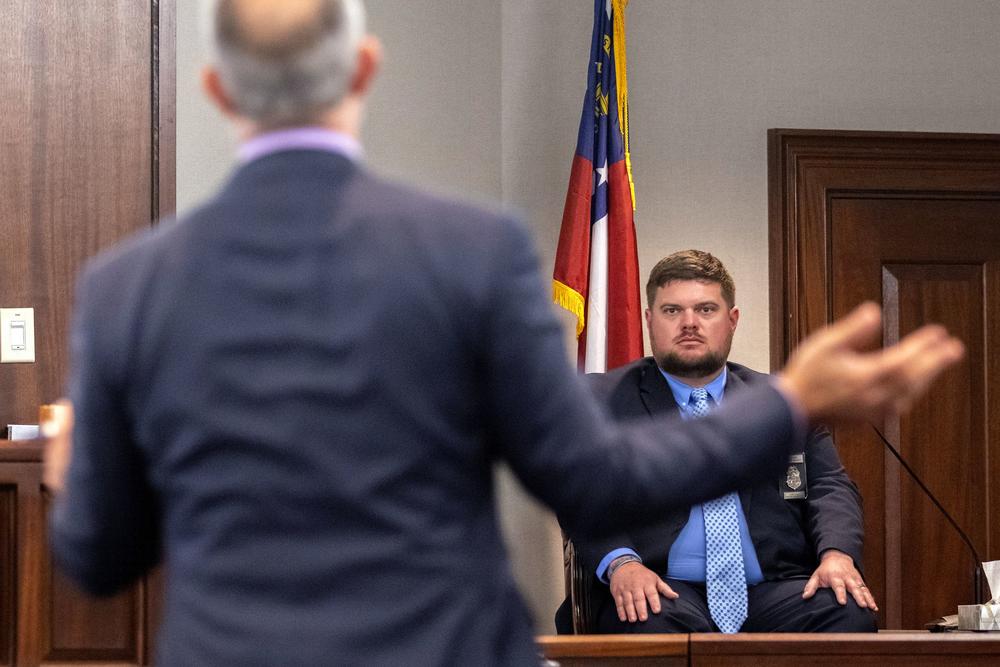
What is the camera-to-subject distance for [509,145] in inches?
191

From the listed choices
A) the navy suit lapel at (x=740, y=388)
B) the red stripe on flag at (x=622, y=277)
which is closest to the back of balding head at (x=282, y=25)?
the navy suit lapel at (x=740, y=388)

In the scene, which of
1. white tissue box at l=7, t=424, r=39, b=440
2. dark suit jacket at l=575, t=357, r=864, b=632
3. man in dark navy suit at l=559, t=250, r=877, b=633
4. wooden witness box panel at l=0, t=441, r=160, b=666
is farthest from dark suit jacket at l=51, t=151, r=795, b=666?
white tissue box at l=7, t=424, r=39, b=440

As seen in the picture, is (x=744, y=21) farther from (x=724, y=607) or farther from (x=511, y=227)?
(x=511, y=227)

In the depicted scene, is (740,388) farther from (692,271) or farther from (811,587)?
(811,587)

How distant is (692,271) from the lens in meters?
3.76

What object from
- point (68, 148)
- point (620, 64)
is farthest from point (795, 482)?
point (68, 148)

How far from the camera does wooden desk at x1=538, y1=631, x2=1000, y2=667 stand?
2697 mm

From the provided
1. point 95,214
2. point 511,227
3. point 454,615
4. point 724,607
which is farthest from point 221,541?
point 95,214

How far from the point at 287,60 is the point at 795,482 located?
2803 mm

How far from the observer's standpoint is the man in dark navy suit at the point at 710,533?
330 cm

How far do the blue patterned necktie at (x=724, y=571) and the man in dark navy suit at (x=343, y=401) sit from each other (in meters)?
2.40

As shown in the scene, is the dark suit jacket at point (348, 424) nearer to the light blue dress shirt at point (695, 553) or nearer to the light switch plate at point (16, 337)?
the light blue dress shirt at point (695, 553)

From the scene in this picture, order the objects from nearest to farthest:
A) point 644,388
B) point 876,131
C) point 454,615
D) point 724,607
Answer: point 454,615 → point 724,607 → point 644,388 → point 876,131

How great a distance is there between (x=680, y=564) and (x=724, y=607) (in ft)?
0.52
